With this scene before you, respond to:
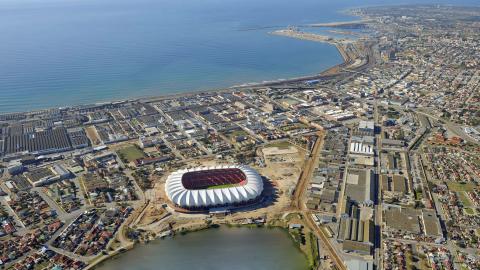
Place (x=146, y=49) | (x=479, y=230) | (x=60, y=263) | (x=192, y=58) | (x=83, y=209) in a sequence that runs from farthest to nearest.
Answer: (x=146, y=49)
(x=192, y=58)
(x=83, y=209)
(x=479, y=230)
(x=60, y=263)

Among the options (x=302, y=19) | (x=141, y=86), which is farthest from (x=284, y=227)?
(x=302, y=19)

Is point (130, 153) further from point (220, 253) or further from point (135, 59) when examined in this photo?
point (135, 59)

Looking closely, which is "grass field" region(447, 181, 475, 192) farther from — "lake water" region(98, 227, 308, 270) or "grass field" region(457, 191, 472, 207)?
"lake water" region(98, 227, 308, 270)

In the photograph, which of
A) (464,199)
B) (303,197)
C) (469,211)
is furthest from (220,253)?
(464,199)

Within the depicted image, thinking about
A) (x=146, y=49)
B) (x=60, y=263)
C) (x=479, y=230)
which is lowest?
(x=479, y=230)

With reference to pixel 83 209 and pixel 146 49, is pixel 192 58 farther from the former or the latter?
pixel 83 209

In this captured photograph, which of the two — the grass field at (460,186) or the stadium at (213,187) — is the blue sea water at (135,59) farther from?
the grass field at (460,186)

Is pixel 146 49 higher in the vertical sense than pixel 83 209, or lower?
higher
